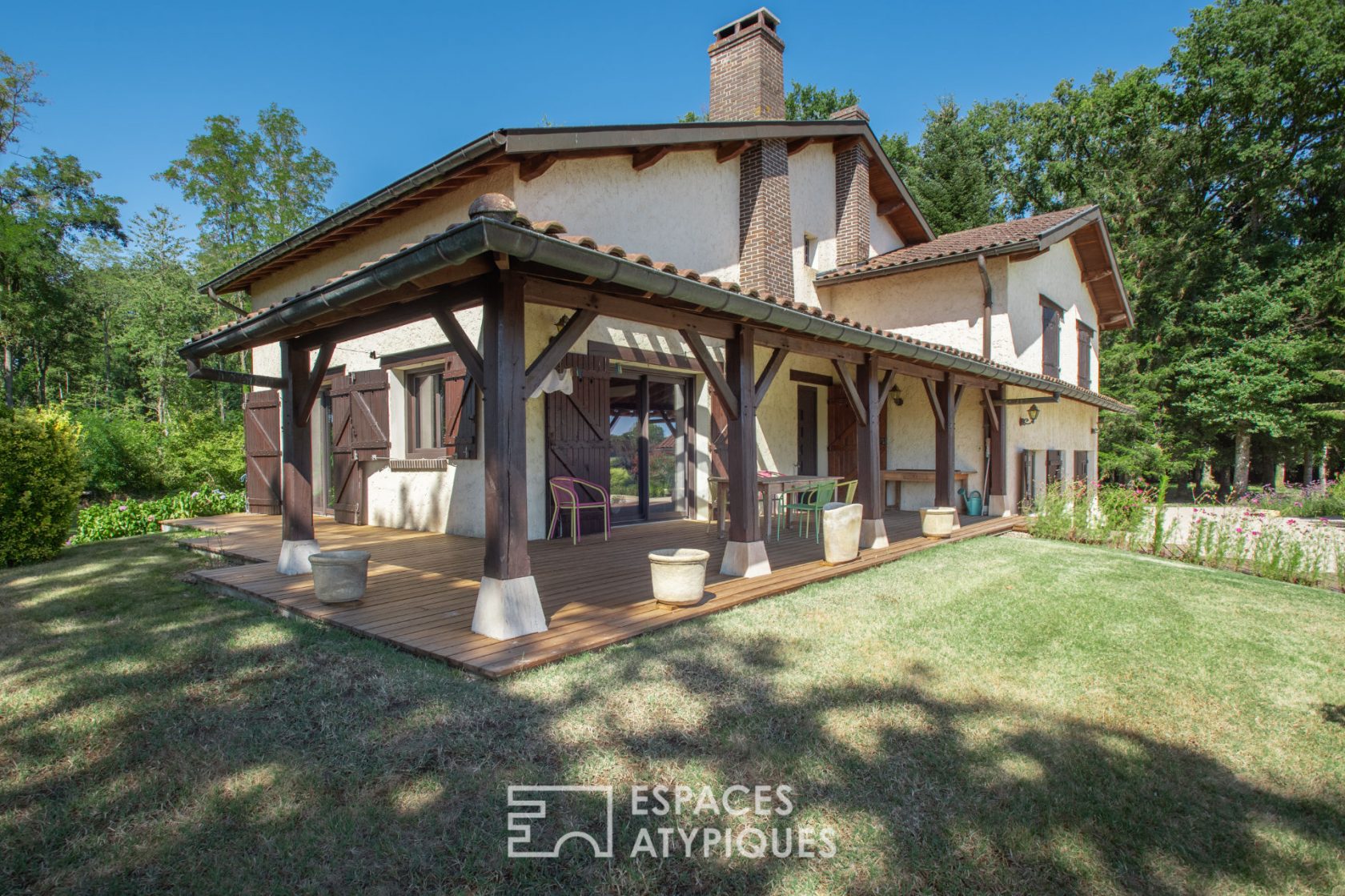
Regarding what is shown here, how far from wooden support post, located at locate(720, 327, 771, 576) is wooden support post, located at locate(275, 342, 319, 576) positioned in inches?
140

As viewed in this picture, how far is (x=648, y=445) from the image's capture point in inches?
355

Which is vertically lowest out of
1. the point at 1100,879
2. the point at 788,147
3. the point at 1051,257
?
the point at 1100,879

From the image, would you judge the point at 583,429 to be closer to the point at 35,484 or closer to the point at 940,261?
the point at 35,484

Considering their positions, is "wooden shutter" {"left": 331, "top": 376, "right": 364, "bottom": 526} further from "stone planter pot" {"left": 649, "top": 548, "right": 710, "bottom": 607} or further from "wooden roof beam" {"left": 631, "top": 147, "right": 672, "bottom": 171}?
"stone planter pot" {"left": 649, "top": 548, "right": 710, "bottom": 607}

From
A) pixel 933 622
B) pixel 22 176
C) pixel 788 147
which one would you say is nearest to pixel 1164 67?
pixel 788 147

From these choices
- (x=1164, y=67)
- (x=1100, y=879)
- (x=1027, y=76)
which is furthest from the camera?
(x=1027, y=76)

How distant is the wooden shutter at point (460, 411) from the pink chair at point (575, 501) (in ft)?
3.40

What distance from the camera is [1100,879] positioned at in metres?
2.07

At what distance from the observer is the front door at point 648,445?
8891mm

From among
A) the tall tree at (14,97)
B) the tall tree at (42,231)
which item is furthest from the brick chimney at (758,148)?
the tall tree at (14,97)

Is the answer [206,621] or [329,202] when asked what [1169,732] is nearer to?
[206,621]

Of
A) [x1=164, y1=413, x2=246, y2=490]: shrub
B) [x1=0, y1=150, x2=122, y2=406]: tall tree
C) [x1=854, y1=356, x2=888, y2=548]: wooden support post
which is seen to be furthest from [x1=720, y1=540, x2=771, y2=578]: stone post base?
[x1=0, y1=150, x2=122, y2=406]: tall tree

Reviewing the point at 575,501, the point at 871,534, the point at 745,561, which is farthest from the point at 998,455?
the point at 575,501

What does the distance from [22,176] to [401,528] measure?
66.5 feet
